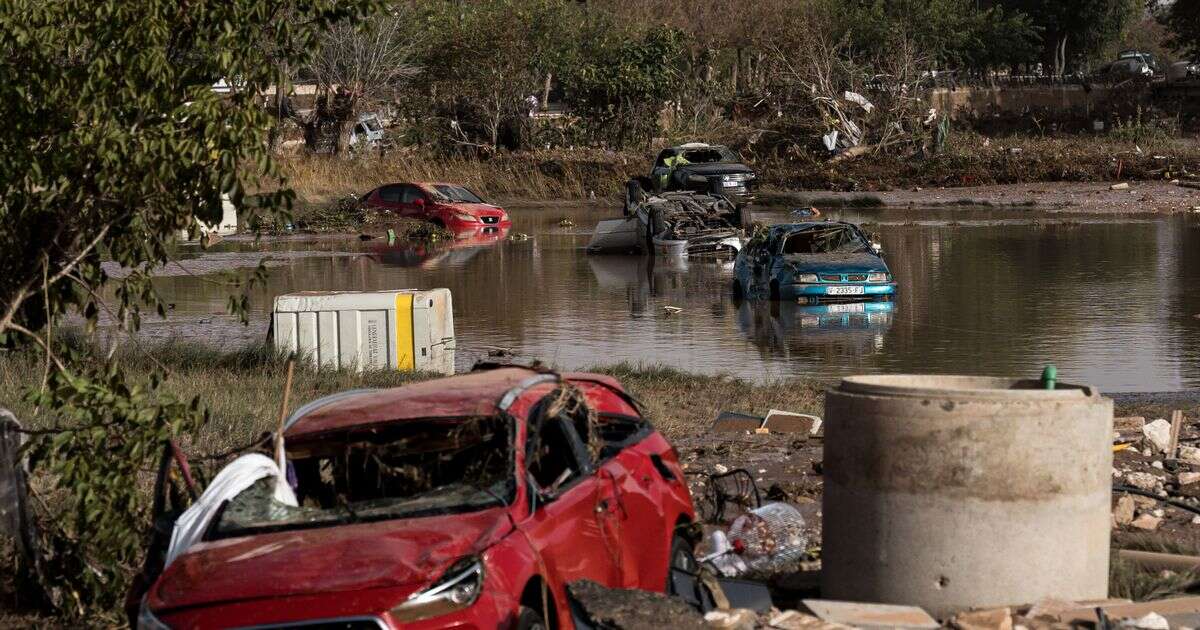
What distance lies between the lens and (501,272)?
3234 centimetres

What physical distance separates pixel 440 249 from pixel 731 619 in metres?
33.0

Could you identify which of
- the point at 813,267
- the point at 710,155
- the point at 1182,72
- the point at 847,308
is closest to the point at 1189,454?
the point at 847,308

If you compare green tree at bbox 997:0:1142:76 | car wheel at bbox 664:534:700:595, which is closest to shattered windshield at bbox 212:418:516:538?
car wheel at bbox 664:534:700:595

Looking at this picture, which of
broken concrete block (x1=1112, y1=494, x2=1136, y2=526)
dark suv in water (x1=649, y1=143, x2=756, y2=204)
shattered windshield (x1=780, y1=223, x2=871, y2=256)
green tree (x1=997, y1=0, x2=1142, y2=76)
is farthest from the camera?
green tree (x1=997, y1=0, x2=1142, y2=76)

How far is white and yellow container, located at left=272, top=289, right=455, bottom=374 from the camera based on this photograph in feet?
55.9

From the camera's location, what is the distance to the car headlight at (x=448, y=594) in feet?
19.9

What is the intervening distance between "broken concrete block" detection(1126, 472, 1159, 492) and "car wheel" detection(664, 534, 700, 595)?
171 inches

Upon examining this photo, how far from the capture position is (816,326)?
22.9 meters

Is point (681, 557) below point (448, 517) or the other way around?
below

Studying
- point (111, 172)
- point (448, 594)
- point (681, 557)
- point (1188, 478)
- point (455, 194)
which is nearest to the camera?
point (448, 594)

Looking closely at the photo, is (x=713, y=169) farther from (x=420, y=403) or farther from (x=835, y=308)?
(x=420, y=403)

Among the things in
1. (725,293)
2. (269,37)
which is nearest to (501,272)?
(725,293)

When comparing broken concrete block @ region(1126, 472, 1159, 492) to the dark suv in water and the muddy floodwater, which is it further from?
the dark suv in water

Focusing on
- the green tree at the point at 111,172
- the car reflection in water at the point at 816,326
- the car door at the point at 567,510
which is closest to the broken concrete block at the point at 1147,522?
the car door at the point at 567,510
